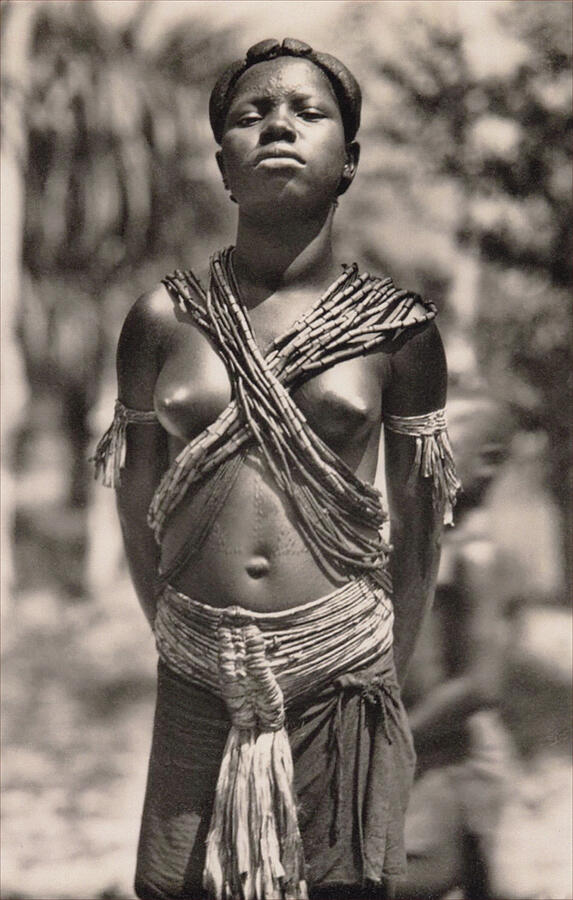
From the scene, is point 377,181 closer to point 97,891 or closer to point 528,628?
point 528,628

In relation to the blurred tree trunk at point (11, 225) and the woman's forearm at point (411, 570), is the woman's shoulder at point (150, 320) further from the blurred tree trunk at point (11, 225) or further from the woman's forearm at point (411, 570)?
the blurred tree trunk at point (11, 225)

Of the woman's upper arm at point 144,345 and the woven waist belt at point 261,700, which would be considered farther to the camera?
the woman's upper arm at point 144,345

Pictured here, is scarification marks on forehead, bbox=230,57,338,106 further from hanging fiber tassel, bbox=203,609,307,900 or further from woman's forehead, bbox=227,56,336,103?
hanging fiber tassel, bbox=203,609,307,900

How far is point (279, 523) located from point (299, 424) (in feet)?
0.45

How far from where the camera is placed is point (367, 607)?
1.71 metres

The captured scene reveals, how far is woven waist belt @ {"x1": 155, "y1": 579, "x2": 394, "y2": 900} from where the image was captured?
65.3 inches

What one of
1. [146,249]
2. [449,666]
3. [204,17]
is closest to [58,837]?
[449,666]

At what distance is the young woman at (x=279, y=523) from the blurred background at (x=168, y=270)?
1.76ft

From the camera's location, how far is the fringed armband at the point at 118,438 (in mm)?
1812

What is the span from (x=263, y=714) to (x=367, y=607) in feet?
0.67

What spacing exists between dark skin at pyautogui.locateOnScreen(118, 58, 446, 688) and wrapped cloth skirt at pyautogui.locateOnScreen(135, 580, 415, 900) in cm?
5

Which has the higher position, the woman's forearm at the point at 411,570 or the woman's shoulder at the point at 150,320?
the woman's shoulder at the point at 150,320

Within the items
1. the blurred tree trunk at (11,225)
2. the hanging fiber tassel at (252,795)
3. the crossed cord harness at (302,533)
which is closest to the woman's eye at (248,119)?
the crossed cord harness at (302,533)

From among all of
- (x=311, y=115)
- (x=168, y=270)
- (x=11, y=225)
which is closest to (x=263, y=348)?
(x=311, y=115)
